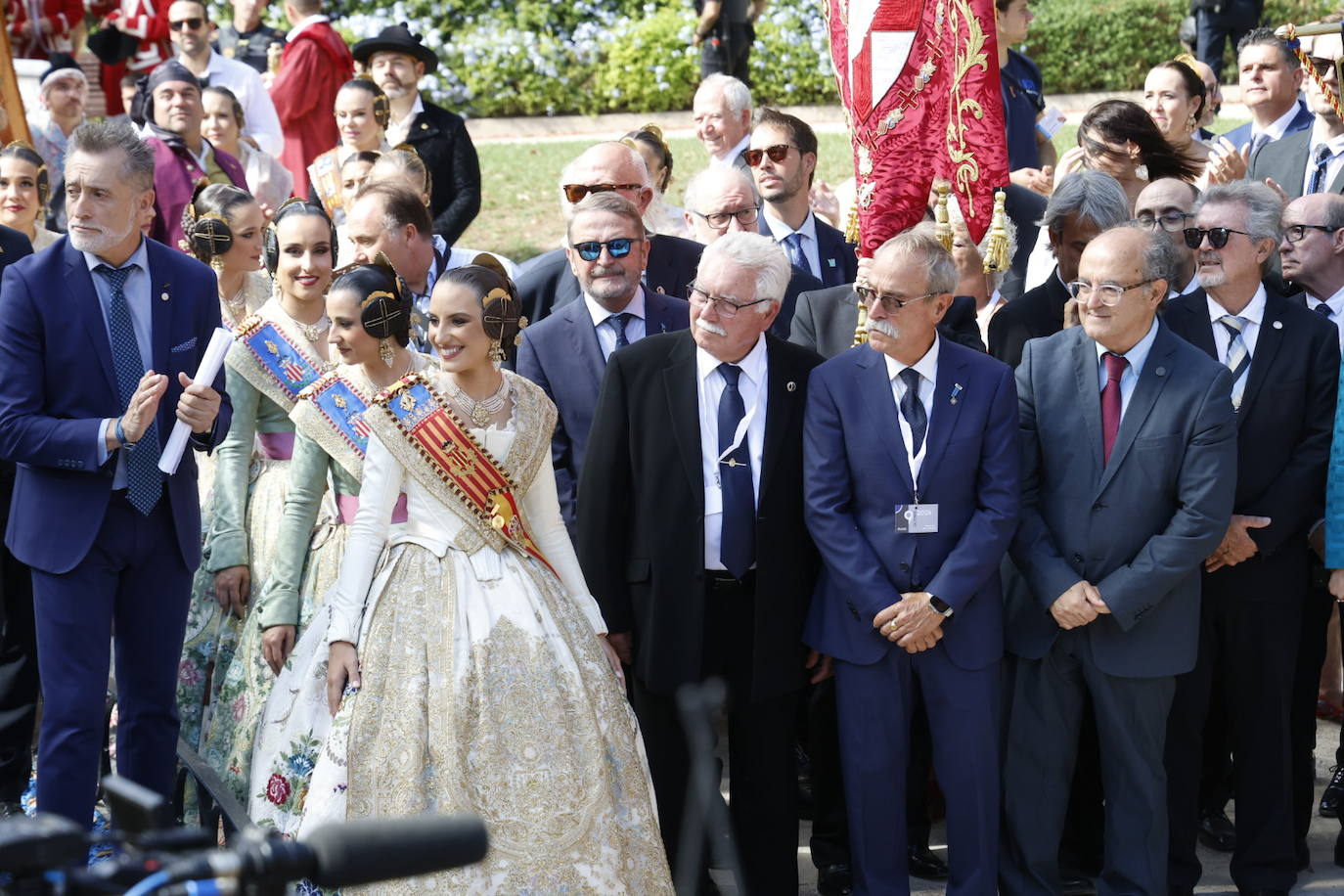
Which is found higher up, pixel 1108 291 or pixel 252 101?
pixel 252 101

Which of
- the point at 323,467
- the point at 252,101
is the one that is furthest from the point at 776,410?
the point at 252,101

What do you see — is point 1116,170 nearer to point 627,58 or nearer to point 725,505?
point 725,505

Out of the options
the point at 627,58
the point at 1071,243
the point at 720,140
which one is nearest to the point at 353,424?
the point at 1071,243

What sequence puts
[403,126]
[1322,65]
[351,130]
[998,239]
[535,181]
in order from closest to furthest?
[998,239] < [1322,65] < [351,130] < [403,126] < [535,181]

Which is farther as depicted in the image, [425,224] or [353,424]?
[425,224]

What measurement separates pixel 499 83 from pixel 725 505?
13.2 meters

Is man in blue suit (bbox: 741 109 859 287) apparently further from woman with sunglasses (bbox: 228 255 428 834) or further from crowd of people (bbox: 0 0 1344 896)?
woman with sunglasses (bbox: 228 255 428 834)

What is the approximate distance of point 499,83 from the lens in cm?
1792

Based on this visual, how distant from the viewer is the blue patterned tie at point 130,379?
210 inches

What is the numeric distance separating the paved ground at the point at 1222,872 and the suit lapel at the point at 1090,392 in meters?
1.60

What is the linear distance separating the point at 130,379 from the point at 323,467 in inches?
26.3

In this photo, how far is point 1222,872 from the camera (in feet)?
19.9

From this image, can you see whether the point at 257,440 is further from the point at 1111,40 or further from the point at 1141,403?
the point at 1111,40

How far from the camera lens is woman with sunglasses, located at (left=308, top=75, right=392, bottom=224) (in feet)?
29.2
